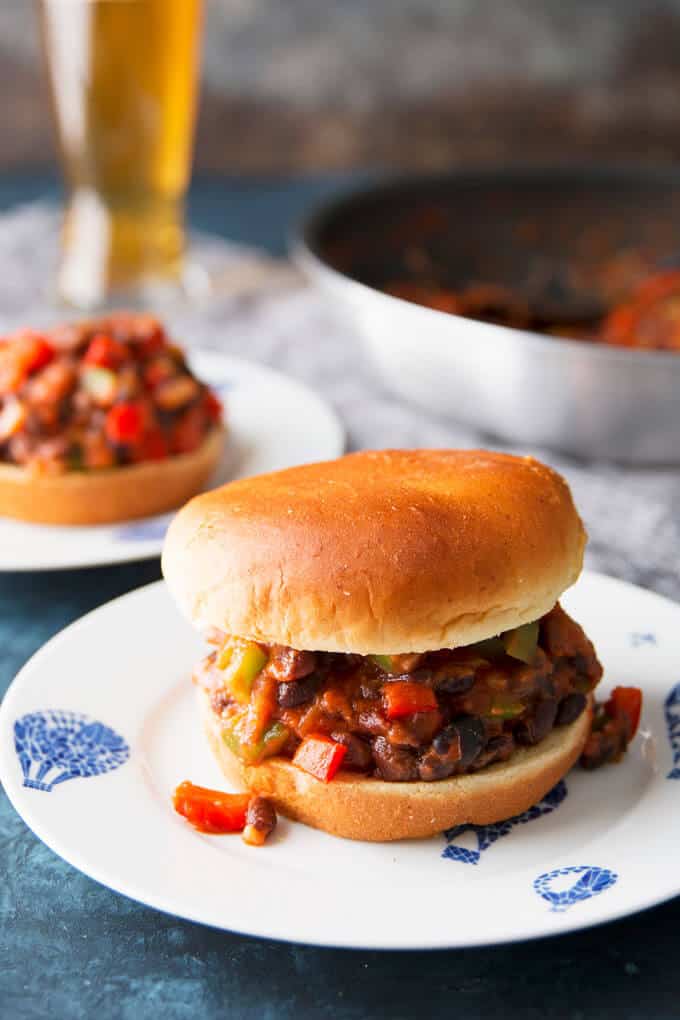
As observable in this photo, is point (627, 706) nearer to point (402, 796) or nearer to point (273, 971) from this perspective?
point (402, 796)

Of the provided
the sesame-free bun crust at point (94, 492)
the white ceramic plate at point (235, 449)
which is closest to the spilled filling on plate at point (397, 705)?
the white ceramic plate at point (235, 449)

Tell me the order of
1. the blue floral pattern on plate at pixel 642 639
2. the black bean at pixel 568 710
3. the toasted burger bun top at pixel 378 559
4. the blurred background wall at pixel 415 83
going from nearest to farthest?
the toasted burger bun top at pixel 378 559
the black bean at pixel 568 710
the blue floral pattern on plate at pixel 642 639
the blurred background wall at pixel 415 83

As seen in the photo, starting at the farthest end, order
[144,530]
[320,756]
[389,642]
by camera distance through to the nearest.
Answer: [144,530] → [320,756] → [389,642]

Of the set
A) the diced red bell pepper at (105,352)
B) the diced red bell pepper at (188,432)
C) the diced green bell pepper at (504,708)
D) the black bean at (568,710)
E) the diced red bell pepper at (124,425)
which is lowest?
the diced red bell pepper at (188,432)

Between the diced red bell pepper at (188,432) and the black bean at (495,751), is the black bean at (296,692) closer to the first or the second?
the black bean at (495,751)

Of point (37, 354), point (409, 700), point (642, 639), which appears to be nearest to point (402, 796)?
point (409, 700)

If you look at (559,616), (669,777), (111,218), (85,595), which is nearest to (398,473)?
(559,616)

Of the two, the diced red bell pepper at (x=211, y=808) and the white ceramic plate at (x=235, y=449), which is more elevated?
the diced red bell pepper at (x=211, y=808)
